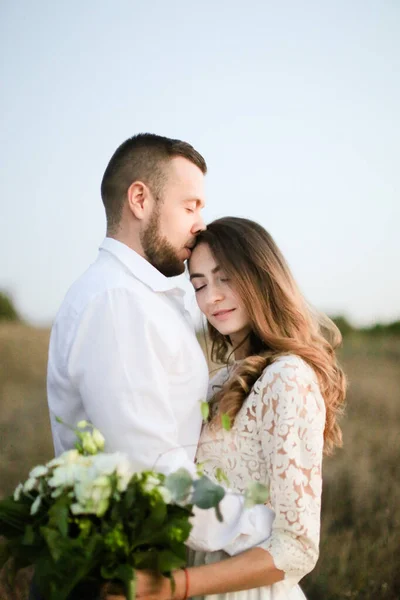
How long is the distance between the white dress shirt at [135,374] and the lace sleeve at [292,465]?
94mm

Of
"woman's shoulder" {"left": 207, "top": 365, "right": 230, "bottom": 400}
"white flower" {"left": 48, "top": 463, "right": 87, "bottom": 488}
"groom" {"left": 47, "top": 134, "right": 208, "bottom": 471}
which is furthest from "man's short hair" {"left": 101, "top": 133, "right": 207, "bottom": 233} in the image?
"white flower" {"left": 48, "top": 463, "right": 87, "bottom": 488}

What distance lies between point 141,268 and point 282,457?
93 centimetres

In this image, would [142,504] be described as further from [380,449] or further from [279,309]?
[380,449]

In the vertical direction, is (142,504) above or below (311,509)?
above

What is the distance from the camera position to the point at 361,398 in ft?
28.1

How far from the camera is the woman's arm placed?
6.54 ft

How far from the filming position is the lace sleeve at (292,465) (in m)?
2.34

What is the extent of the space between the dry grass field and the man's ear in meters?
1.53

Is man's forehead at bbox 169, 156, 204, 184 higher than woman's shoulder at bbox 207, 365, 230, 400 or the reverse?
higher

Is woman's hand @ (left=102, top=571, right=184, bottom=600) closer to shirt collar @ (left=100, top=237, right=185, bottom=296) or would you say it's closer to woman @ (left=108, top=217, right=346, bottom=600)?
woman @ (left=108, top=217, right=346, bottom=600)

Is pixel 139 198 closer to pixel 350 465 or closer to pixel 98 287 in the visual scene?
pixel 98 287

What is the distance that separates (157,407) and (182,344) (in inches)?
14.4

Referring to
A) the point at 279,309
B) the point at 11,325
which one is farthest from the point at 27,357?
the point at 279,309

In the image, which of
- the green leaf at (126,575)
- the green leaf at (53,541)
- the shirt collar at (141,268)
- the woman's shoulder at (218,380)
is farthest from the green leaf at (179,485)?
the woman's shoulder at (218,380)
